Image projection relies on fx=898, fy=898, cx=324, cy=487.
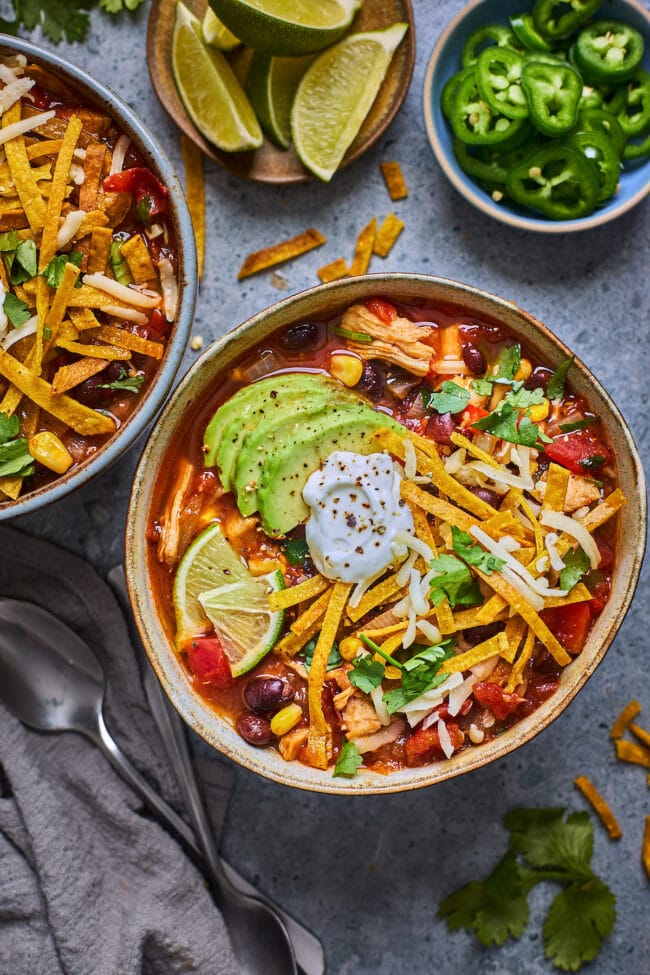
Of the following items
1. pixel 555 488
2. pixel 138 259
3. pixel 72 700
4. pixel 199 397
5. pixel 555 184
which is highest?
pixel 138 259

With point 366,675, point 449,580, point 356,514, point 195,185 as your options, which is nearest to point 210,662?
point 366,675

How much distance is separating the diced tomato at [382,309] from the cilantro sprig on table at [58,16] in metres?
1.47

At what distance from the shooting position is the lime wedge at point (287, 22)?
112 inches

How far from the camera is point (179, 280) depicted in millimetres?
2777

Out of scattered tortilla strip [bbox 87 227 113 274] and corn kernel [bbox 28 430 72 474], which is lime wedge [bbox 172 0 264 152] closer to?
scattered tortilla strip [bbox 87 227 113 274]

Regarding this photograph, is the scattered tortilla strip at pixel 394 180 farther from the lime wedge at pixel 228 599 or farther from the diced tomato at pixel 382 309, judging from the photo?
the lime wedge at pixel 228 599

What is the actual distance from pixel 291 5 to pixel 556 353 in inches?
57.2

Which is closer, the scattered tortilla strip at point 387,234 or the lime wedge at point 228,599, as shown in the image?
the lime wedge at point 228,599

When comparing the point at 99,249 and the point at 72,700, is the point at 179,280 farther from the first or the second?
the point at 72,700

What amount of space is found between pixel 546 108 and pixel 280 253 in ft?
3.39

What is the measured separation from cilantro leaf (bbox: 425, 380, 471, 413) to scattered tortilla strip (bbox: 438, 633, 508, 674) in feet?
2.30

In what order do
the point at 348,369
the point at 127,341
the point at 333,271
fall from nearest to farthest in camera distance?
the point at 127,341, the point at 348,369, the point at 333,271

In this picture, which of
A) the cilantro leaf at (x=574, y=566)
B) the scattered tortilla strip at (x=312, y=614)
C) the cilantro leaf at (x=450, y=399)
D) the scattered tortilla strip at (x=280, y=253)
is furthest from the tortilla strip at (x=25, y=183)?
the cilantro leaf at (x=574, y=566)

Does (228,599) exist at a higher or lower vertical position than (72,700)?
higher
